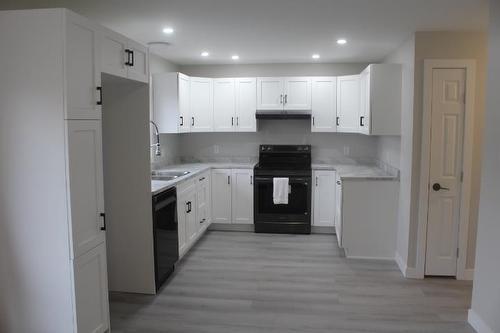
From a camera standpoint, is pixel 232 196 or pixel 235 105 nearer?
pixel 232 196

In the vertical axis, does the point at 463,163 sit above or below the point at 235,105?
below

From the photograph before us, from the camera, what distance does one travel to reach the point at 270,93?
580 centimetres

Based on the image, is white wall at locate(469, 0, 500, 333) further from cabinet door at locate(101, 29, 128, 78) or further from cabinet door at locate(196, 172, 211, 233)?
cabinet door at locate(196, 172, 211, 233)

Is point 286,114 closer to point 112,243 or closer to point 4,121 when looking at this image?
point 112,243

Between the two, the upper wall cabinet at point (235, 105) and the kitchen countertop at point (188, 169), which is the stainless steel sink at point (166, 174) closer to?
the kitchen countertop at point (188, 169)

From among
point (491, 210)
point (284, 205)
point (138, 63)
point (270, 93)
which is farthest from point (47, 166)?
point (270, 93)

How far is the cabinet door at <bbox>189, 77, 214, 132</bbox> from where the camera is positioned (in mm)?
5734

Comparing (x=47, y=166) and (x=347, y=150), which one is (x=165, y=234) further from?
(x=347, y=150)

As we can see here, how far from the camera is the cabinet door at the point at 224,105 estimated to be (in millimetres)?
5859

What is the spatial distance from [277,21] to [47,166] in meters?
2.21

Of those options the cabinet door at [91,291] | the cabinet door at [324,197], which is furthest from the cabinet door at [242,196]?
the cabinet door at [91,291]

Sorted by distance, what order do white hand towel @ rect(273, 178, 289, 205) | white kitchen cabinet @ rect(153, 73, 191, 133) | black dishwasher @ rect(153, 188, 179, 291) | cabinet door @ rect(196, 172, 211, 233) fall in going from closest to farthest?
black dishwasher @ rect(153, 188, 179, 291), cabinet door @ rect(196, 172, 211, 233), white kitchen cabinet @ rect(153, 73, 191, 133), white hand towel @ rect(273, 178, 289, 205)

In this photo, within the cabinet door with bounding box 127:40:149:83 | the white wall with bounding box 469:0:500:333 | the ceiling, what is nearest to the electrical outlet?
the ceiling

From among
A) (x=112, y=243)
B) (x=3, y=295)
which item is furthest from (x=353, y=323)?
(x=3, y=295)
